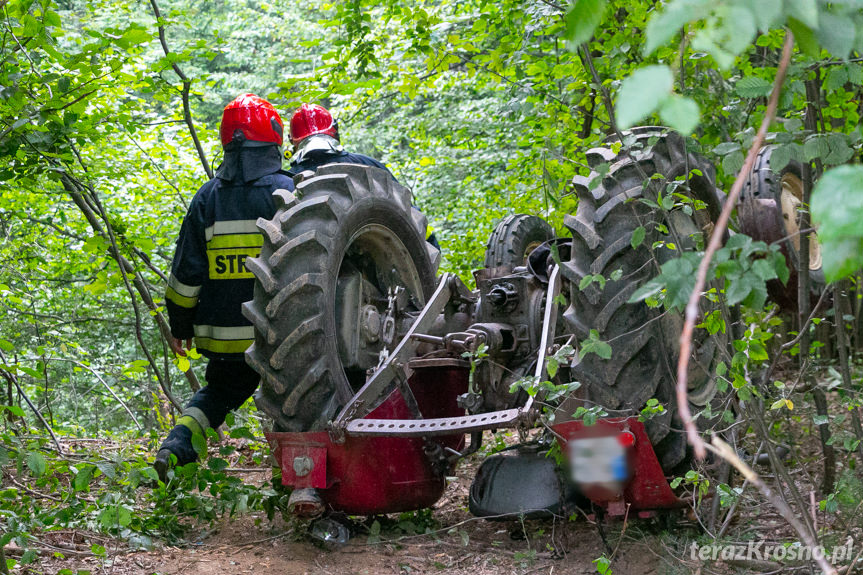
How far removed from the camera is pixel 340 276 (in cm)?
483

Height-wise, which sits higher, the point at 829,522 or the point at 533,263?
the point at 533,263

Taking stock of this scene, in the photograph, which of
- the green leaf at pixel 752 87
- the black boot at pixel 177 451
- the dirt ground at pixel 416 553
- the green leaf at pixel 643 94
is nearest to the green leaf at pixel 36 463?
the dirt ground at pixel 416 553

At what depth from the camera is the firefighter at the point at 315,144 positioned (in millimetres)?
6797

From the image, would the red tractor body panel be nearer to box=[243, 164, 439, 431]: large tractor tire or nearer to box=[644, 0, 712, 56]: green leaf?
box=[243, 164, 439, 431]: large tractor tire

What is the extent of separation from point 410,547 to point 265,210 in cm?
243

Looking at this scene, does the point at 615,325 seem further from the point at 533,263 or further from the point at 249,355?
the point at 249,355

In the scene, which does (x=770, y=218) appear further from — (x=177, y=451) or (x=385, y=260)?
(x=177, y=451)

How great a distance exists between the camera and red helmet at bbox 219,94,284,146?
19.3ft

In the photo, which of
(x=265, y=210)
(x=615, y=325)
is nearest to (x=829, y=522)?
(x=615, y=325)

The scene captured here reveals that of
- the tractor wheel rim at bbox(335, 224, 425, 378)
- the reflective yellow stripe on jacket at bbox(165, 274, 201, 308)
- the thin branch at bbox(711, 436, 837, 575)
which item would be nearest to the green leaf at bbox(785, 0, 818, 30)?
the thin branch at bbox(711, 436, 837, 575)

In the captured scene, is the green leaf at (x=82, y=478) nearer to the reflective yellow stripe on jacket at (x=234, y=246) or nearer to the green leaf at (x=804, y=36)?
the reflective yellow stripe on jacket at (x=234, y=246)

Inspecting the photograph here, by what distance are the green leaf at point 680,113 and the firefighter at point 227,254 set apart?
15.4 feet

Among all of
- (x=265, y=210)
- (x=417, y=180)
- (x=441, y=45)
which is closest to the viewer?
(x=265, y=210)

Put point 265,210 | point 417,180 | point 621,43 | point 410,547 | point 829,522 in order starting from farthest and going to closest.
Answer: point 417,180, point 265,210, point 621,43, point 410,547, point 829,522
